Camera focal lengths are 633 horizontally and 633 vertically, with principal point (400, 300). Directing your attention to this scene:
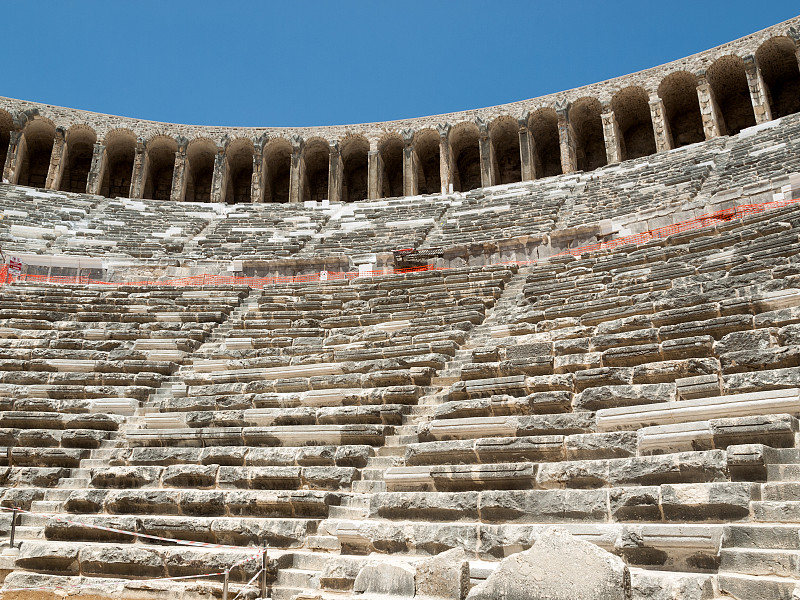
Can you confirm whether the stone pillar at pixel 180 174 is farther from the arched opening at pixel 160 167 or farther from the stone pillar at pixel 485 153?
the stone pillar at pixel 485 153

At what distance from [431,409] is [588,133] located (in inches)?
908

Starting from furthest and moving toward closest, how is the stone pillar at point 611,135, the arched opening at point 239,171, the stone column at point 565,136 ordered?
the arched opening at point 239,171
the stone column at point 565,136
the stone pillar at point 611,135

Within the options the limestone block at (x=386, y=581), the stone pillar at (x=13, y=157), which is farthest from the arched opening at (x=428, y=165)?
the limestone block at (x=386, y=581)

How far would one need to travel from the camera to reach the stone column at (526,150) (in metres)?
25.4

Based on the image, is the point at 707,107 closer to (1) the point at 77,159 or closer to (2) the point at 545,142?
(2) the point at 545,142

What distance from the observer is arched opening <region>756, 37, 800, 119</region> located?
23234 millimetres

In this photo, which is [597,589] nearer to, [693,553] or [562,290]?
[693,553]

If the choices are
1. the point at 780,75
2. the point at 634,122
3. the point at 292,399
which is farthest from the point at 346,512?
the point at 780,75

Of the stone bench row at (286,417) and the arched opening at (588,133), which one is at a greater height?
the arched opening at (588,133)

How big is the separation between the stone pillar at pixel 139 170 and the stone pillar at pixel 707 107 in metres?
22.5

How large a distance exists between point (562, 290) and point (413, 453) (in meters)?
5.07

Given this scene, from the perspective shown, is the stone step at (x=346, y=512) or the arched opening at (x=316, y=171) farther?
the arched opening at (x=316, y=171)

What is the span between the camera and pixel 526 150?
25.7 meters

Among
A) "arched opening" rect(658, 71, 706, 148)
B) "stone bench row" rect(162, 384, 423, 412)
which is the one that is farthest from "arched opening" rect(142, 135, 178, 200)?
"stone bench row" rect(162, 384, 423, 412)
